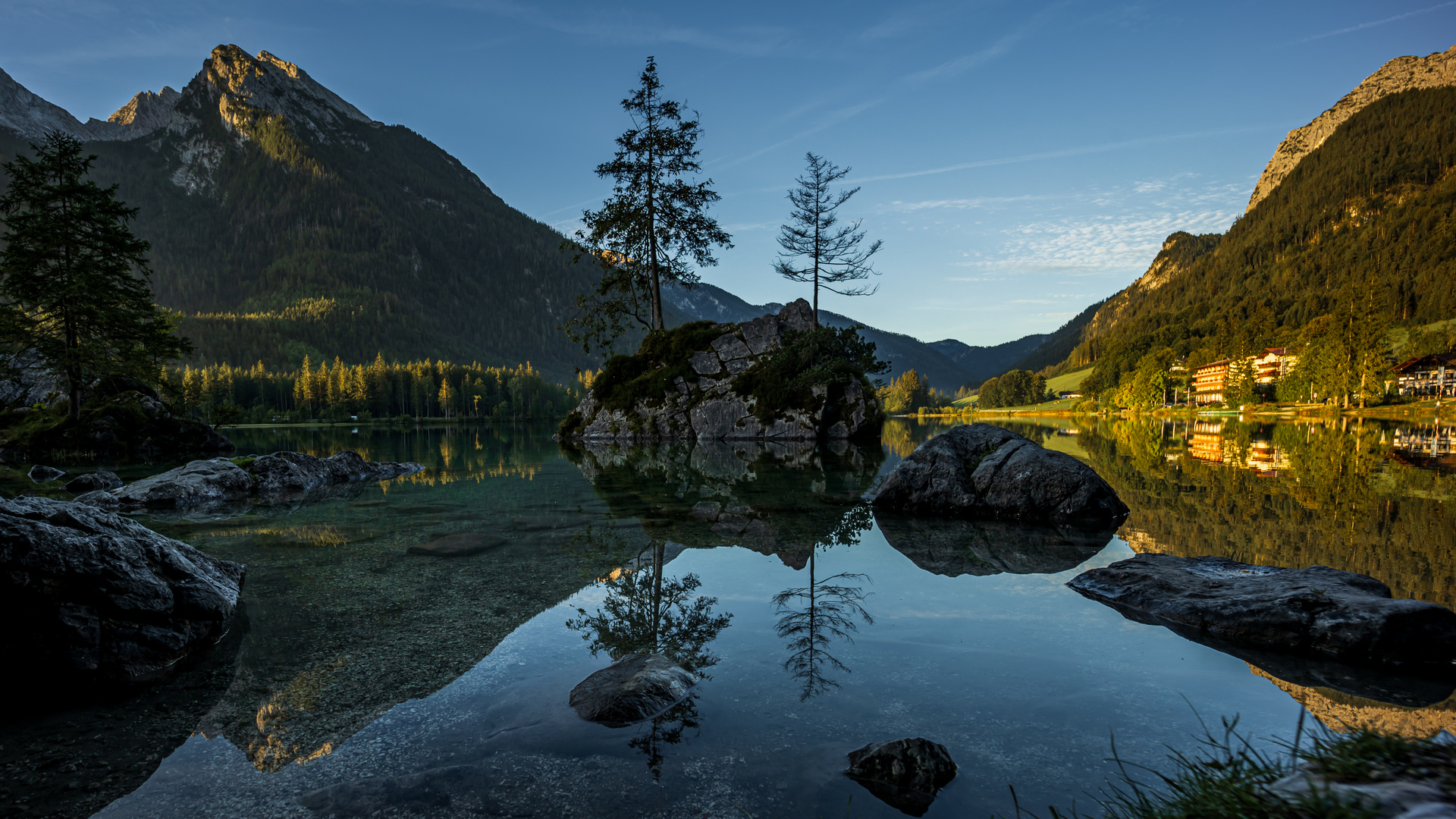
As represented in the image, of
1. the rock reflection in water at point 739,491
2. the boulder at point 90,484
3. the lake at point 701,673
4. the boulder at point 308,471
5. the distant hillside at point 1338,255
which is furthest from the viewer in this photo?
the distant hillside at point 1338,255

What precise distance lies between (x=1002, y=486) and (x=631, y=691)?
32.6 ft

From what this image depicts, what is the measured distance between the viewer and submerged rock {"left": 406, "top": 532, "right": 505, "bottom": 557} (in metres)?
9.68

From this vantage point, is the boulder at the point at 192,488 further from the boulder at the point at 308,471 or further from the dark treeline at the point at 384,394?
the dark treeline at the point at 384,394

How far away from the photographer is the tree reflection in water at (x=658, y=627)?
4.20m

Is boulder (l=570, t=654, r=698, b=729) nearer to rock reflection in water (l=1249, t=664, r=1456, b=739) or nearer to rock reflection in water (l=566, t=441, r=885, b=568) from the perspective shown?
rock reflection in water (l=566, t=441, r=885, b=568)

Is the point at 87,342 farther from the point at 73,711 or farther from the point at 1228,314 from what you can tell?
the point at 1228,314

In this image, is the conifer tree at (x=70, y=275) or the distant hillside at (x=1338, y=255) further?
the distant hillside at (x=1338, y=255)

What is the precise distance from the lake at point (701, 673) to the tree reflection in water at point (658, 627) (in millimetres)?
38

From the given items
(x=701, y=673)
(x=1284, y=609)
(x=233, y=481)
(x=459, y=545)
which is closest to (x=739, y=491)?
(x=459, y=545)

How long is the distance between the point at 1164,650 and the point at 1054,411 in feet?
534

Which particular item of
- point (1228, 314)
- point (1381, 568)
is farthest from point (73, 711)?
point (1228, 314)

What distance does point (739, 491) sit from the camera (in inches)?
618

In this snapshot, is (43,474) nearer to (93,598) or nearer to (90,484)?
(90,484)

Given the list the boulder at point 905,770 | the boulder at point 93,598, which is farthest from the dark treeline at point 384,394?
the boulder at point 905,770
